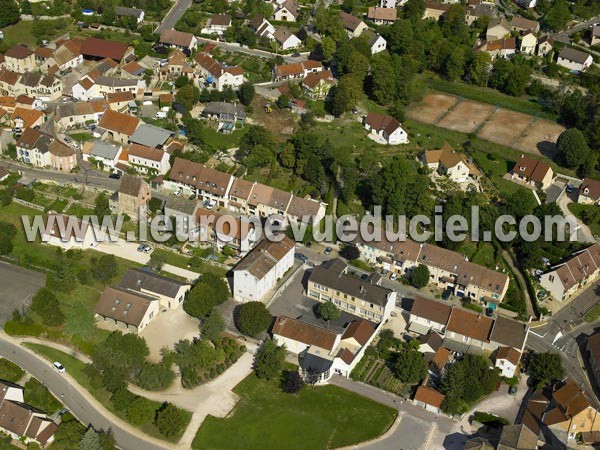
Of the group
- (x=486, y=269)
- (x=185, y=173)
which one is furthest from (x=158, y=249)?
(x=486, y=269)

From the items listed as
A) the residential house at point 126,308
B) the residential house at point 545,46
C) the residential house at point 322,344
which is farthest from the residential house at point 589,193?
the residential house at point 126,308

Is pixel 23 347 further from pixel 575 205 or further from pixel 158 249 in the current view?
pixel 575 205

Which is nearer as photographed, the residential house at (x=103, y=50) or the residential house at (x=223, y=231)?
the residential house at (x=223, y=231)

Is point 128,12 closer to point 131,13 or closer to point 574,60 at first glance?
point 131,13

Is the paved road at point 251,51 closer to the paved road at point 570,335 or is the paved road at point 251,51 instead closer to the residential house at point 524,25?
the residential house at point 524,25

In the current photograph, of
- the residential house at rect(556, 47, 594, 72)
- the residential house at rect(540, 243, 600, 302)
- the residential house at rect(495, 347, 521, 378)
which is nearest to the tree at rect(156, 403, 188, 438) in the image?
the residential house at rect(495, 347, 521, 378)

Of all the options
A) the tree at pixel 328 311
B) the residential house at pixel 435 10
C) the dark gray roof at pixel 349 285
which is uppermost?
the residential house at pixel 435 10

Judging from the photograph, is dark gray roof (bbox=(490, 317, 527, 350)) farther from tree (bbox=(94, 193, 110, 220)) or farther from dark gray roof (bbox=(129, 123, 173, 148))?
dark gray roof (bbox=(129, 123, 173, 148))
